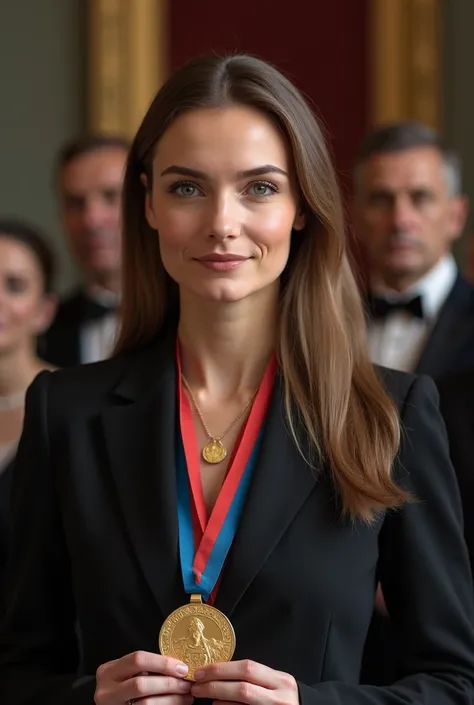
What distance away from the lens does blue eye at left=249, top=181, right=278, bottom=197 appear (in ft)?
6.18

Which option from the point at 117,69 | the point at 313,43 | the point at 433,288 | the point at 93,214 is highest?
the point at 313,43

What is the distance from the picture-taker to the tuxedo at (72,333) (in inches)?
152

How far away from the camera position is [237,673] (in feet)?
5.58

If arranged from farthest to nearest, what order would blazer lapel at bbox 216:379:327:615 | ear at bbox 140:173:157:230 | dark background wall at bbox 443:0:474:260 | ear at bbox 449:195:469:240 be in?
dark background wall at bbox 443:0:474:260 → ear at bbox 449:195:469:240 → ear at bbox 140:173:157:230 → blazer lapel at bbox 216:379:327:615

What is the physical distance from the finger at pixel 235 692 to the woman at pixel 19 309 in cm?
139

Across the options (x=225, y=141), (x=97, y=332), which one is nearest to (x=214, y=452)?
(x=225, y=141)

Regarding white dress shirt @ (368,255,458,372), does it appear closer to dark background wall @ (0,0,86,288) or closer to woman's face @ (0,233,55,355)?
woman's face @ (0,233,55,355)

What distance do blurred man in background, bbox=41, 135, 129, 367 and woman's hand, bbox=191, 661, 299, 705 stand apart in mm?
2227

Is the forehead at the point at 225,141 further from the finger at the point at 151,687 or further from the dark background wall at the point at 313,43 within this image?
the dark background wall at the point at 313,43

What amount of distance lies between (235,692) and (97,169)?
8.33 feet

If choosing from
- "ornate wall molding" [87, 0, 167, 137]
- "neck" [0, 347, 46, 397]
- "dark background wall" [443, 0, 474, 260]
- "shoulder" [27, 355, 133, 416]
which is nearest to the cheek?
"shoulder" [27, 355, 133, 416]

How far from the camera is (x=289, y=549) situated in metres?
1.83

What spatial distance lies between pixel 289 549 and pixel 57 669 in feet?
1.46

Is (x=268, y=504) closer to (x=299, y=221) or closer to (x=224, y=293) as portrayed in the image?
(x=224, y=293)
